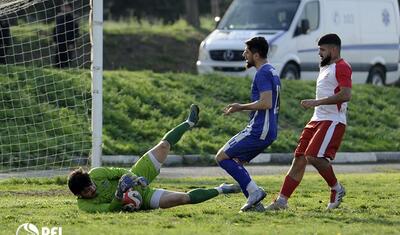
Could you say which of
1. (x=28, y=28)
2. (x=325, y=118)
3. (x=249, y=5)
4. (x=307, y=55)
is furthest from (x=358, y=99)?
(x=325, y=118)

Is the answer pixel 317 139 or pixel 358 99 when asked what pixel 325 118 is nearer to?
pixel 317 139

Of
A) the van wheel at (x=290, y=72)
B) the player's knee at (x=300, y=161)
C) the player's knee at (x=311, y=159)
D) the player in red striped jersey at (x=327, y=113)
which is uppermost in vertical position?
the player in red striped jersey at (x=327, y=113)

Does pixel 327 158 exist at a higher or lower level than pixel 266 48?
lower

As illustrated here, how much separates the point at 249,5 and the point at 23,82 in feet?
29.4

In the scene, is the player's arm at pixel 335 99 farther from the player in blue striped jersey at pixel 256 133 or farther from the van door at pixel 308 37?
the van door at pixel 308 37

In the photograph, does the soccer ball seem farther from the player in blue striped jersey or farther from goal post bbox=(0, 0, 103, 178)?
goal post bbox=(0, 0, 103, 178)

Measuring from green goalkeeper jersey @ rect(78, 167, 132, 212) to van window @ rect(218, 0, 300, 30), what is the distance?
52.5 ft

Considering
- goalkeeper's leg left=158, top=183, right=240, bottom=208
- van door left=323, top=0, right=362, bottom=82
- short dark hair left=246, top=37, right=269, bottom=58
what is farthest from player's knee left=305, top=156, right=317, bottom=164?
van door left=323, top=0, right=362, bottom=82

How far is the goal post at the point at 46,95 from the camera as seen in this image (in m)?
19.2

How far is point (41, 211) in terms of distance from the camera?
465 inches

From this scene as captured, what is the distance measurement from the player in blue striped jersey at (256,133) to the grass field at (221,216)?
0.28 m

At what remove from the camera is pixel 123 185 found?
37.6 ft

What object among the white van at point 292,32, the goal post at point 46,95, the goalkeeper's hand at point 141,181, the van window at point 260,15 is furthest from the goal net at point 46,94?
the goalkeeper's hand at point 141,181

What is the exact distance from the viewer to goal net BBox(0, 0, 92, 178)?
1930 centimetres
